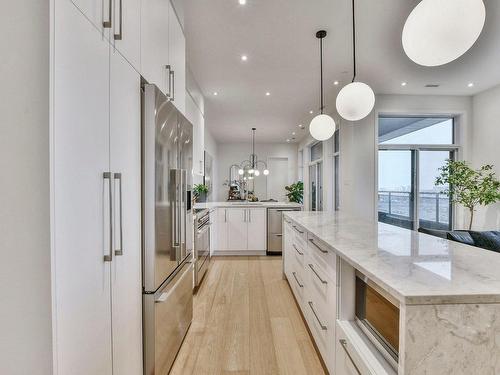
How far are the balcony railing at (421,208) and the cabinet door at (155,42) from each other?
15.8ft

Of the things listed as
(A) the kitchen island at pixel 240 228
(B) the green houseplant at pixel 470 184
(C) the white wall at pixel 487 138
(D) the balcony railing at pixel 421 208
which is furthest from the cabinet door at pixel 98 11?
(C) the white wall at pixel 487 138

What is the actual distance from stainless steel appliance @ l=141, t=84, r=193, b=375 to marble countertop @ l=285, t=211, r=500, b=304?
1.02m

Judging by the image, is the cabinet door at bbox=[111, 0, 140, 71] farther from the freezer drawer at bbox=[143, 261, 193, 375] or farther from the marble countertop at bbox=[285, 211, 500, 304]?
the marble countertop at bbox=[285, 211, 500, 304]

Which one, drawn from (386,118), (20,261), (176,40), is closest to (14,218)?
(20,261)

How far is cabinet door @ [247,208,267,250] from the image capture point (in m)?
4.84

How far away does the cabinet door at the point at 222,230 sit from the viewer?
4.80 meters

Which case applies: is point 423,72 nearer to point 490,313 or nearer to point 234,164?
point 490,313

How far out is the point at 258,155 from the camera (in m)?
9.67

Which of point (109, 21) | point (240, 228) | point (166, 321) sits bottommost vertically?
point (166, 321)

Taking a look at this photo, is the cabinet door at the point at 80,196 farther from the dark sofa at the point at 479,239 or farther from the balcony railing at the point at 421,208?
the balcony railing at the point at 421,208

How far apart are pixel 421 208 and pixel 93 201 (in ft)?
19.3

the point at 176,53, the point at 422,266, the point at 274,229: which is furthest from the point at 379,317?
the point at 274,229

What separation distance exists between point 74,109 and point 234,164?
28.4 feet

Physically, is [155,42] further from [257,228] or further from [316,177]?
[316,177]
